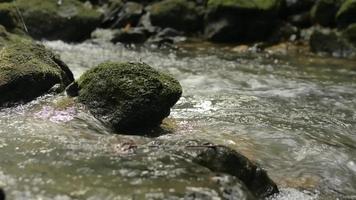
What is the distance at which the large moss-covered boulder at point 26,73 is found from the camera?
7496 millimetres

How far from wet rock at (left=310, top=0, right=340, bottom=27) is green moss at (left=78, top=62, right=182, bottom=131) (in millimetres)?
11960

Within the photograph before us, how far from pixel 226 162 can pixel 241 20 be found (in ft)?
44.1

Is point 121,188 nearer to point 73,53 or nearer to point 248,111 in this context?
point 248,111

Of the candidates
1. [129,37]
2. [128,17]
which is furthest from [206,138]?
[128,17]

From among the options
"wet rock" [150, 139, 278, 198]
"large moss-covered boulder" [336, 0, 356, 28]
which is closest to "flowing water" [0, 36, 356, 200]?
"wet rock" [150, 139, 278, 198]

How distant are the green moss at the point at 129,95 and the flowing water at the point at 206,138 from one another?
24cm

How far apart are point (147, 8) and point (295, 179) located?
1656 cm

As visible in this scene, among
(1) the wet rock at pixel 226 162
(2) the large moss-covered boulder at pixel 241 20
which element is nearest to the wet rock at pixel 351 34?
(2) the large moss-covered boulder at pixel 241 20

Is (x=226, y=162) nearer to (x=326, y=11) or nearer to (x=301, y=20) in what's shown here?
(x=326, y=11)

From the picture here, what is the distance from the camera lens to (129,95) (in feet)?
22.8

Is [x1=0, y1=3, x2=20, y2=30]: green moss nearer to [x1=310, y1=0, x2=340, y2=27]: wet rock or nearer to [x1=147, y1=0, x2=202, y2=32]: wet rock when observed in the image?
[x1=147, y1=0, x2=202, y2=32]: wet rock

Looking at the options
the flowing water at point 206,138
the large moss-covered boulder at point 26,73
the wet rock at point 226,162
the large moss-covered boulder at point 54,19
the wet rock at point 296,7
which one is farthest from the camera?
the wet rock at point 296,7

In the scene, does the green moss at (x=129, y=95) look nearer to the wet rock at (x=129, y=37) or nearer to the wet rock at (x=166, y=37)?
the wet rock at (x=166, y=37)

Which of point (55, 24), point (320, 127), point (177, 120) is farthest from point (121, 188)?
point (55, 24)
